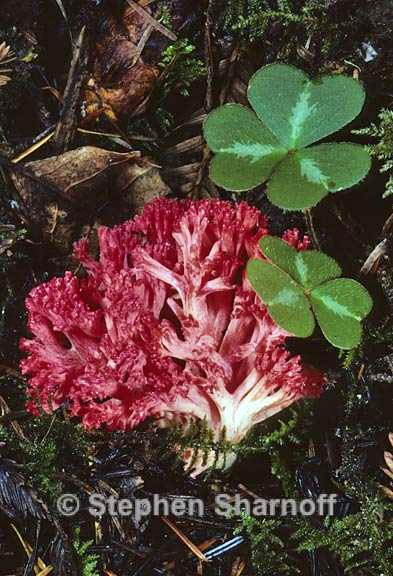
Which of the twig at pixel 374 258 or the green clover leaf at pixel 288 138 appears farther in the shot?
the twig at pixel 374 258

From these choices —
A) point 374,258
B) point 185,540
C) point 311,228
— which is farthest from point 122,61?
point 185,540

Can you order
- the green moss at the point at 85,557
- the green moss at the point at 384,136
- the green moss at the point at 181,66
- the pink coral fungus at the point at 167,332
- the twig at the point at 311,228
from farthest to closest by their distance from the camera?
the green moss at the point at 181,66, the twig at the point at 311,228, the green moss at the point at 384,136, the pink coral fungus at the point at 167,332, the green moss at the point at 85,557

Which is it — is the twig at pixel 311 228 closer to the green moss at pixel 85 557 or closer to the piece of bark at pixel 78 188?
the piece of bark at pixel 78 188

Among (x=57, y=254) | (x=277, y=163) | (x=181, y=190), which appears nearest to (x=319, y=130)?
(x=277, y=163)

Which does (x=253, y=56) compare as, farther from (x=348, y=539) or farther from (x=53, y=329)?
(x=348, y=539)

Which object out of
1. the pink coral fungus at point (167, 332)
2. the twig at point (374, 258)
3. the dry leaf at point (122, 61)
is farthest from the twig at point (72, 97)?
the twig at point (374, 258)

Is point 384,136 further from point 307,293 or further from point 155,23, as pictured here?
point 155,23

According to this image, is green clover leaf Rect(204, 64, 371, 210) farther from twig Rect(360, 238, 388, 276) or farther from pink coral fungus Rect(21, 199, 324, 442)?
twig Rect(360, 238, 388, 276)

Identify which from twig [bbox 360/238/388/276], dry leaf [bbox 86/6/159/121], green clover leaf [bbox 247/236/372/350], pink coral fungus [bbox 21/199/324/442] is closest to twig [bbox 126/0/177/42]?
dry leaf [bbox 86/6/159/121]
